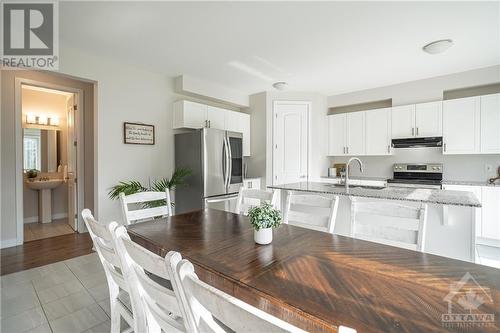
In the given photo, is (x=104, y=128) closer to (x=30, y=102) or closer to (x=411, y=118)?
(x=30, y=102)

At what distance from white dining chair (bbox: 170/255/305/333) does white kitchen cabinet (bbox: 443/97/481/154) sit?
14.9 ft

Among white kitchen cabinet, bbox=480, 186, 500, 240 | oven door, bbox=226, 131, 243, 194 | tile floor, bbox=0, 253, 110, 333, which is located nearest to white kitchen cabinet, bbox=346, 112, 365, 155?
white kitchen cabinet, bbox=480, 186, 500, 240

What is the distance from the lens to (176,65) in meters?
3.43

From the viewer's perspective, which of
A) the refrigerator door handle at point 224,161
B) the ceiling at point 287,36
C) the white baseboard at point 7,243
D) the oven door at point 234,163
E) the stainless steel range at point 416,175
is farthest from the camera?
the stainless steel range at point 416,175

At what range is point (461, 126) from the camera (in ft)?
12.1

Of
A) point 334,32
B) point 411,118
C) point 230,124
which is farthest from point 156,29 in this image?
point 411,118

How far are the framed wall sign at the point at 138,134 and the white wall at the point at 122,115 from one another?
0.06 metres

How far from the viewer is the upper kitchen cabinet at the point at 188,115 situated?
3785mm

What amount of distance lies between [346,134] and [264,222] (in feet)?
13.2

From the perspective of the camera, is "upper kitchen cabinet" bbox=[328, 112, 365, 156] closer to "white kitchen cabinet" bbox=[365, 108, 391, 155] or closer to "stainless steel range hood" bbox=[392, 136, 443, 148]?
"white kitchen cabinet" bbox=[365, 108, 391, 155]

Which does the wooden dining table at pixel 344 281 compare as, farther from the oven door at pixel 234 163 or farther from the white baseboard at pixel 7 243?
the white baseboard at pixel 7 243

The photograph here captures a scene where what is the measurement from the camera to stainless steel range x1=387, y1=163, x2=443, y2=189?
398 centimetres

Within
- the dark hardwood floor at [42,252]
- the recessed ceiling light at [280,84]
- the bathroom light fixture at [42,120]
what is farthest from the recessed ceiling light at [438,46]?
the bathroom light fixture at [42,120]

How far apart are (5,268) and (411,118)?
19.3ft
